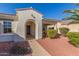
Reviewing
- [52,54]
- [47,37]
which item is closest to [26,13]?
[47,37]

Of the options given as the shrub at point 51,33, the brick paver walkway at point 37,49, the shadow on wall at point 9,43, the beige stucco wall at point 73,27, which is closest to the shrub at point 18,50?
the shadow on wall at point 9,43

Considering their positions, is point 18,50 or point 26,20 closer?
point 18,50

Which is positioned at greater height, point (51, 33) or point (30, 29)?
point (30, 29)

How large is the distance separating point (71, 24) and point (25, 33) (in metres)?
1.58

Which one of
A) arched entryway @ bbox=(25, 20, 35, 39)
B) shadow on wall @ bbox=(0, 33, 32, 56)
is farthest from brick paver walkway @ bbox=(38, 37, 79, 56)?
shadow on wall @ bbox=(0, 33, 32, 56)

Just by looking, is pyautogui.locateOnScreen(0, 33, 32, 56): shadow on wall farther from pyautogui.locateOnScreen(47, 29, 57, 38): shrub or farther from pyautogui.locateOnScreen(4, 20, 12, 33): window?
pyautogui.locateOnScreen(47, 29, 57, 38): shrub

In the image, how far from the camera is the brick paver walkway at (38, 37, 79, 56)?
27.4ft

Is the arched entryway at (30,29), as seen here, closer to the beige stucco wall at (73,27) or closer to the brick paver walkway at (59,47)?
the brick paver walkway at (59,47)

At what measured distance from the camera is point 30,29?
8406 millimetres

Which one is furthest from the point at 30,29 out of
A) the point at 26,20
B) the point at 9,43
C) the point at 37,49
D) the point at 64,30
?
the point at 64,30

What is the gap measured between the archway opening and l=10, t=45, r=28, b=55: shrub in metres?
0.46

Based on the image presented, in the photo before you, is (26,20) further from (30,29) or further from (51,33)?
(51,33)

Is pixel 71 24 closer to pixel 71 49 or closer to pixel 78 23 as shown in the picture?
pixel 78 23

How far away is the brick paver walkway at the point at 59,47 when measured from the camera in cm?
836
